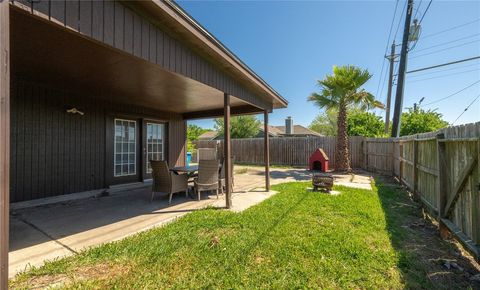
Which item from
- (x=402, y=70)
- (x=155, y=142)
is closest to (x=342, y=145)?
(x=402, y=70)

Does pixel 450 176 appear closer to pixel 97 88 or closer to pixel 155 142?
pixel 97 88

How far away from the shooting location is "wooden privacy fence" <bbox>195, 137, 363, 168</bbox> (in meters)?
12.2

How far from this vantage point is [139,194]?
5898mm

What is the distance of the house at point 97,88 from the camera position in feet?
7.09

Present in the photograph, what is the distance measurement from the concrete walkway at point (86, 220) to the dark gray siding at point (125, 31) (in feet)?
8.36

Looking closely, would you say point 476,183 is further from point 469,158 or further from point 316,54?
point 316,54

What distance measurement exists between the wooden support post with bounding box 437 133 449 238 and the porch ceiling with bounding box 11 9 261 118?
14.2 feet

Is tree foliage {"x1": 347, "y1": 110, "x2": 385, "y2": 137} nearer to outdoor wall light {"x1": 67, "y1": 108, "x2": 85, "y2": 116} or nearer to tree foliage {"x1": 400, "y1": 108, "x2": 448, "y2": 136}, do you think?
tree foliage {"x1": 400, "y1": 108, "x2": 448, "y2": 136}

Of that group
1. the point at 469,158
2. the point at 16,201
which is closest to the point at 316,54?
the point at 469,158

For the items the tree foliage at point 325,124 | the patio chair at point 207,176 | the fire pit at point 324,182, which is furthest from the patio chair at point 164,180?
the tree foliage at point 325,124

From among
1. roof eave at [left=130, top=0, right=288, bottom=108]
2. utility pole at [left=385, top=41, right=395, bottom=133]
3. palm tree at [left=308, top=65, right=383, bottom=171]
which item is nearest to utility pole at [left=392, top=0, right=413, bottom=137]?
palm tree at [left=308, top=65, right=383, bottom=171]

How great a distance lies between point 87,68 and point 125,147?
3662 mm

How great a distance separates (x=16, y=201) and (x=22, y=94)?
2.26 m

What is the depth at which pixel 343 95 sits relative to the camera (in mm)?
10352
